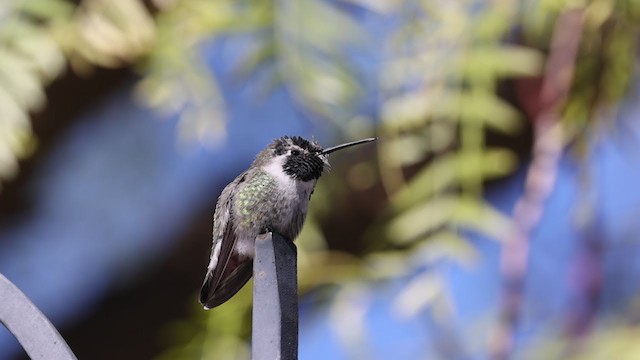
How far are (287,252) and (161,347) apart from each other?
5.68ft

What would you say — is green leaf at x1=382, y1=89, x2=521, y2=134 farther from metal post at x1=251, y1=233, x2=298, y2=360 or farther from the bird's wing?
metal post at x1=251, y1=233, x2=298, y2=360

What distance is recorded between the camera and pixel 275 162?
64.0 inches

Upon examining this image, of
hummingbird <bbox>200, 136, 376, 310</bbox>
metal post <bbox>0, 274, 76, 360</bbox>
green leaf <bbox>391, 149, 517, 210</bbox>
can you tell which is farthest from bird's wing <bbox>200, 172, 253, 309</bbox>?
green leaf <bbox>391, 149, 517, 210</bbox>

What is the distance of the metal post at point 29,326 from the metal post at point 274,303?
7.3 inches

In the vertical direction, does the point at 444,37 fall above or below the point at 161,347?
above

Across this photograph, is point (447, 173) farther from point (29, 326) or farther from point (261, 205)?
point (29, 326)

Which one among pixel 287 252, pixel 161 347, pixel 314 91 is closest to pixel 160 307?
pixel 161 347

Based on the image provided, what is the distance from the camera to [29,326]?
43.0 inches

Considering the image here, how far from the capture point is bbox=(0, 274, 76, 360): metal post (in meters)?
1.06

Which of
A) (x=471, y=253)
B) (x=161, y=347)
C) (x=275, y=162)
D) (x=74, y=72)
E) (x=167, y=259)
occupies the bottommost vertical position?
(x=275, y=162)

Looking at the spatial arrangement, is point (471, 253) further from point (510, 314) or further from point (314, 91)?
point (314, 91)

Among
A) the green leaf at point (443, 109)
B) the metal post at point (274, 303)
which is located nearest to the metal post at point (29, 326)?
the metal post at point (274, 303)

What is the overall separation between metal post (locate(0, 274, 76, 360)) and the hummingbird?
0.31m

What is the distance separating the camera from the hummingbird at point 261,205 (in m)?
1.41
